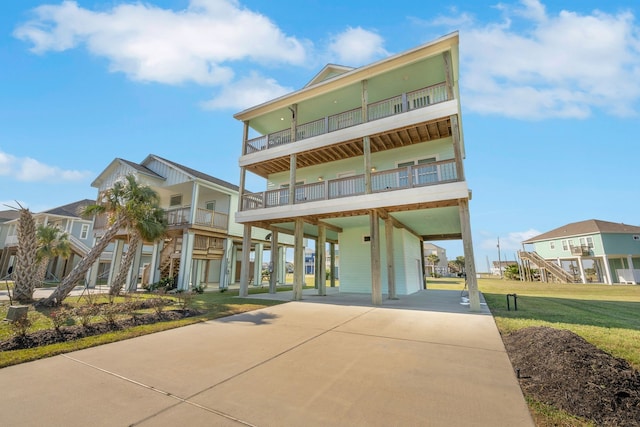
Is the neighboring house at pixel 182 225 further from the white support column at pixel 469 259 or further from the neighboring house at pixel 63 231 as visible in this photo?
the white support column at pixel 469 259

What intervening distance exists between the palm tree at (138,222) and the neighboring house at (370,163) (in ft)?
15.2

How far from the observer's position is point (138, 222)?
13164mm

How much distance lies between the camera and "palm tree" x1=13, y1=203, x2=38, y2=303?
1094 centimetres

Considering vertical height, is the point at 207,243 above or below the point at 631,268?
above

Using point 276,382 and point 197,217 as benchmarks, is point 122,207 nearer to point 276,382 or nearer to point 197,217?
point 197,217

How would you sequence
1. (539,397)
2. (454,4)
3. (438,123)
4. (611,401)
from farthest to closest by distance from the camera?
(438,123), (454,4), (539,397), (611,401)

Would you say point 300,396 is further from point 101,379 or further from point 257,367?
point 101,379

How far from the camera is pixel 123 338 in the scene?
5848 mm

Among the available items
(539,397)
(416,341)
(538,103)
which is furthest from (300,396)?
(538,103)

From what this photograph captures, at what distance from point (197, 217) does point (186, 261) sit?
288 cm

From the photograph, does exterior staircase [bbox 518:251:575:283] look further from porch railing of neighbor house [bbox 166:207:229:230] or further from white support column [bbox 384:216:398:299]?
porch railing of neighbor house [bbox 166:207:229:230]

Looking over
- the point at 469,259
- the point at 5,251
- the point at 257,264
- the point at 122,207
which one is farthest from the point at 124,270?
the point at 5,251

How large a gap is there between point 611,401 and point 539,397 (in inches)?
25.9

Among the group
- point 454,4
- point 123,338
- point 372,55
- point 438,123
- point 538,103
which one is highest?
point 372,55
